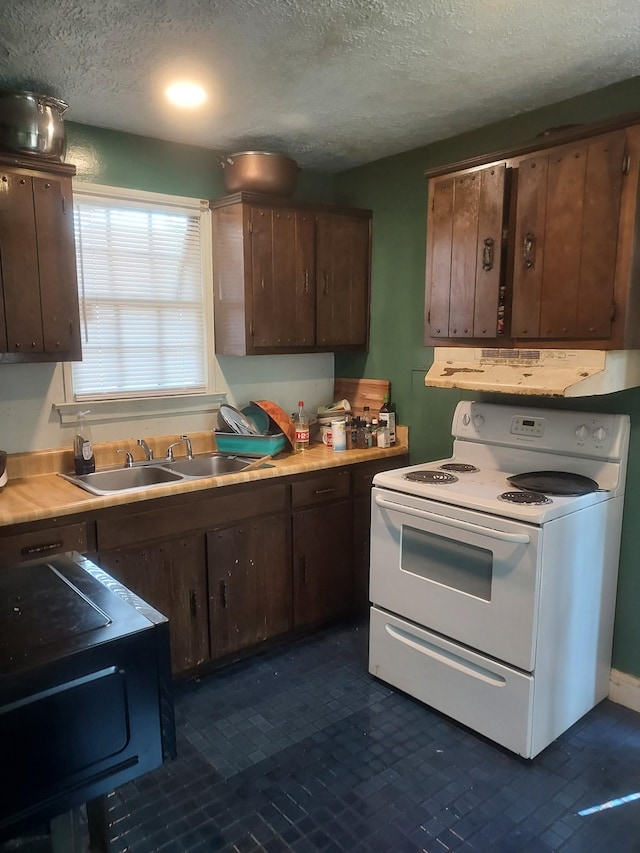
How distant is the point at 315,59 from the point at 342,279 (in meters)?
1.34

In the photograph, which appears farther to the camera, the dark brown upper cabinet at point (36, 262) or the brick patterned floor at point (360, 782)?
the dark brown upper cabinet at point (36, 262)

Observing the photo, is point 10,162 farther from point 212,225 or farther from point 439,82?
point 439,82

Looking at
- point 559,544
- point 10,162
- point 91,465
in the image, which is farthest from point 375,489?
point 10,162

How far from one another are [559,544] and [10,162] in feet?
7.82

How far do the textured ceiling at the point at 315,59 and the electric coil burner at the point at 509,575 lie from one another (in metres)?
1.27

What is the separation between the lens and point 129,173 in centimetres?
279

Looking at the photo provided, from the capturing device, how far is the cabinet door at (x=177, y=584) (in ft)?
7.85

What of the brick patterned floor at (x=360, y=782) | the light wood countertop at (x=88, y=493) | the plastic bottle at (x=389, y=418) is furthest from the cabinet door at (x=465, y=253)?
the brick patterned floor at (x=360, y=782)

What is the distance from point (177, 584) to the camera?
8.27 feet

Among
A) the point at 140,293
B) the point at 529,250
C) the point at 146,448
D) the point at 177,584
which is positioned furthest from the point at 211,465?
the point at 529,250

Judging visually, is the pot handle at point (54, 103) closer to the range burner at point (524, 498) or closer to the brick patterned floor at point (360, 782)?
the range burner at point (524, 498)

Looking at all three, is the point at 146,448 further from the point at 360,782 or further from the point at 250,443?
the point at 360,782

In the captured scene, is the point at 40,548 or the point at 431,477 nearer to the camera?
the point at 40,548

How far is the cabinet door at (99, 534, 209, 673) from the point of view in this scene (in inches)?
94.2
